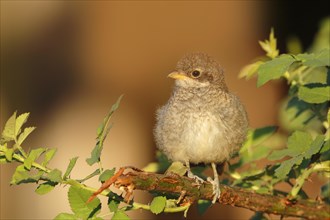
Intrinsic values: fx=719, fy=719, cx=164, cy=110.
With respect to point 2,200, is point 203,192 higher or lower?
higher

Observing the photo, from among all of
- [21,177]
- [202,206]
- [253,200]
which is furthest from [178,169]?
[21,177]

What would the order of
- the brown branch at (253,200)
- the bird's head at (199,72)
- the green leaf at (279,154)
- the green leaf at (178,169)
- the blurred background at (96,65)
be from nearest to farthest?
the brown branch at (253,200) → the green leaf at (279,154) → the green leaf at (178,169) → the bird's head at (199,72) → the blurred background at (96,65)

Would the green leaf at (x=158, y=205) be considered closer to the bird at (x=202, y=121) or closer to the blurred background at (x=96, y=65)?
the bird at (x=202, y=121)

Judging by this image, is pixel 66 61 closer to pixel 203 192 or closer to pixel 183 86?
pixel 183 86

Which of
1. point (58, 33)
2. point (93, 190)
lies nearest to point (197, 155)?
point (93, 190)

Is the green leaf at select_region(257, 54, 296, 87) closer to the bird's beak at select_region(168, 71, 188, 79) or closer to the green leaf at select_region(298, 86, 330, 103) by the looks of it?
the green leaf at select_region(298, 86, 330, 103)

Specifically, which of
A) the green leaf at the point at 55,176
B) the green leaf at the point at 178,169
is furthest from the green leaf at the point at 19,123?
the green leaf at the point at 178,169
